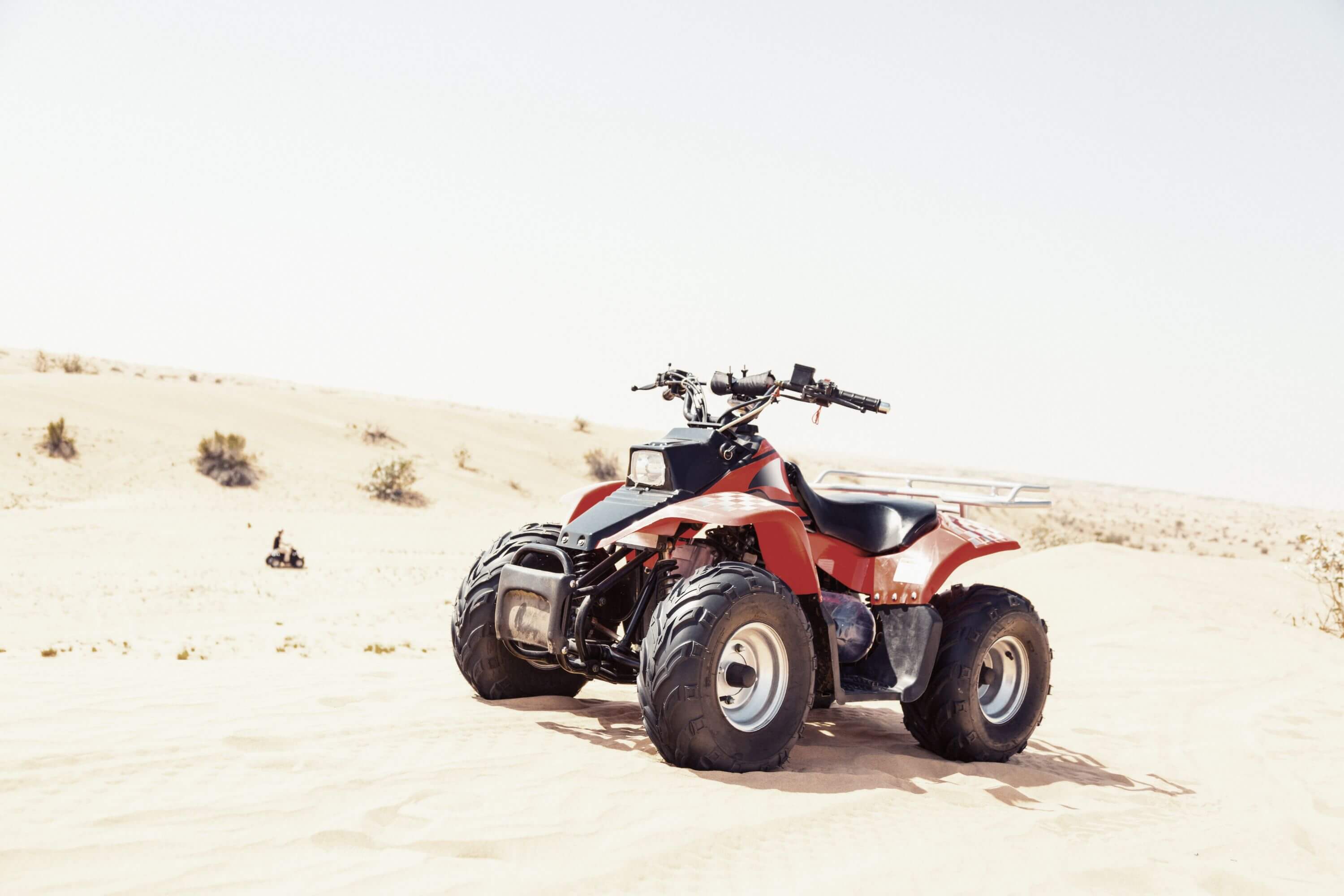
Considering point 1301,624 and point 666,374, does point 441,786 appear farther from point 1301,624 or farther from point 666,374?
point 1301,624

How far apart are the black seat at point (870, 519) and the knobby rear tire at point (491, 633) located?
4.83 feet

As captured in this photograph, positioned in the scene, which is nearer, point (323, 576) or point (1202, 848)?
point (1202, 848)

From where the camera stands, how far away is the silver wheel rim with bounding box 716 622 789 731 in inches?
210

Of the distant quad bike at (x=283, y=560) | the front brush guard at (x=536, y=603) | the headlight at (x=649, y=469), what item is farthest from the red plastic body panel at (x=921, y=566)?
the distant quad bike at (x=283, y=560)

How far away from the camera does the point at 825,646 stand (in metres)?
5.77

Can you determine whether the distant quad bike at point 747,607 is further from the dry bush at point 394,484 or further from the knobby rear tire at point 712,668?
the dry bush at point 394,484

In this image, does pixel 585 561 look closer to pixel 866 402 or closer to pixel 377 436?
pixel 866 402

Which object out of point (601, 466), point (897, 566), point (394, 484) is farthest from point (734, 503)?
point (601, 466)

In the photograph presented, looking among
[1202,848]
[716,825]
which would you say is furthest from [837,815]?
[1202,848]

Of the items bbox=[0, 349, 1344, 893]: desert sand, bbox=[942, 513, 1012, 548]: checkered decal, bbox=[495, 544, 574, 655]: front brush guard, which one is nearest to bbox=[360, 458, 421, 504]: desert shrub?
bbox=[0, 349, 1344, 893]: desert sand

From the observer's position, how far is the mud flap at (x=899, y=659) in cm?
597

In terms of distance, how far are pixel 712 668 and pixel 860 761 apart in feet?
4.61

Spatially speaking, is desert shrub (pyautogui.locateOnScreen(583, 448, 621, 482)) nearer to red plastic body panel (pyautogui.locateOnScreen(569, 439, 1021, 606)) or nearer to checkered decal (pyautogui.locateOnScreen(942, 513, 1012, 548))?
checkered decal (pyautogui.locateOnScreen(942, 513, 1012, 548))

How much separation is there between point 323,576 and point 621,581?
1167 centimetres
